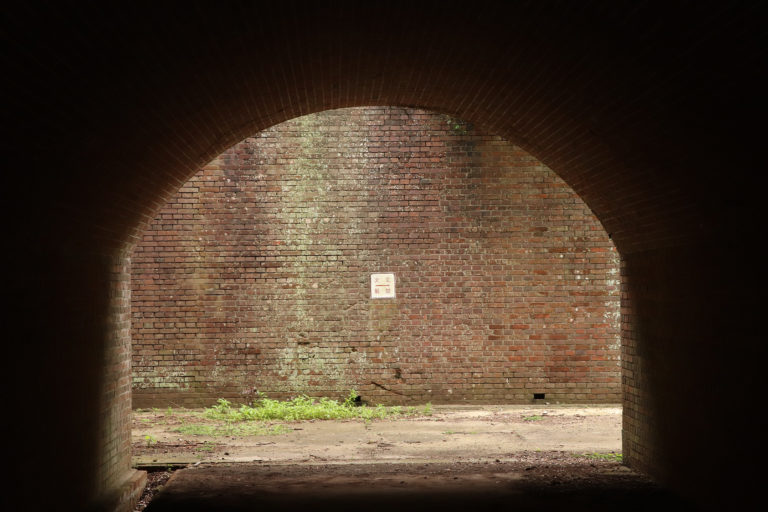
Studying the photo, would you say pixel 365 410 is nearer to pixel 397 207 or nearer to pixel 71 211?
pixel 397 207

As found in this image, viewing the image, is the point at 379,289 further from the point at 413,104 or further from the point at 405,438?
the point at 413,104

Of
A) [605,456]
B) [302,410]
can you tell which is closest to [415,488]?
[605,456]

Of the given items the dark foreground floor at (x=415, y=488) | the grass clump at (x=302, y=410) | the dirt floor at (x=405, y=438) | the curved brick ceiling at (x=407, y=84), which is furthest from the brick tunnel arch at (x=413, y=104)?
the grass clump at (x=302, y=410)

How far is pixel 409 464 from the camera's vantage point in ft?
22.9

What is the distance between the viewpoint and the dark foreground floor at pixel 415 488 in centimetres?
542

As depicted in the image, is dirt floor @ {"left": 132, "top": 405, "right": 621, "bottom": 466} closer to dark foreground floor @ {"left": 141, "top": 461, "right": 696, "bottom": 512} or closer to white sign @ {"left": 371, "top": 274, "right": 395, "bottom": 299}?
dark foreground floor @ {"left": 141, "top": 461, "right": 696, "bottom": 512}

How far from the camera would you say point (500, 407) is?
10.3 metres

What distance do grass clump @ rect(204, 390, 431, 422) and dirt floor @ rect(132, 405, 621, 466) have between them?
23cm

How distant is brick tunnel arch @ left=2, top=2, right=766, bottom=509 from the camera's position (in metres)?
3.52

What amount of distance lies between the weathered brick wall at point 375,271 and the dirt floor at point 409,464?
2.44 feet

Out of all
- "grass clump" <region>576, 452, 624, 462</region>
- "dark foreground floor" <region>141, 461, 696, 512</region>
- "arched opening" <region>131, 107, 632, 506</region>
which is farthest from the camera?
"arched opening" <region>131, 107, 632, 506</region>

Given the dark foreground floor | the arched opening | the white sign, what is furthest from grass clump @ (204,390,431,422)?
the dark foreground floor

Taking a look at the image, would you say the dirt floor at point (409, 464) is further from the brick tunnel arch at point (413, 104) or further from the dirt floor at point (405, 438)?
the brick tunnel arch at point (413, 104)

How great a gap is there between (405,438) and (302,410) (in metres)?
2.15
